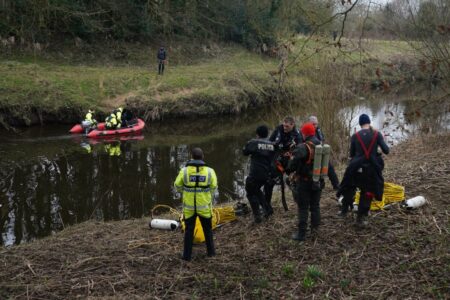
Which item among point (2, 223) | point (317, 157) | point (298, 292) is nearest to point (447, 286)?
point (298, 292)

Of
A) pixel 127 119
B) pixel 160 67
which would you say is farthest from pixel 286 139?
pixel 160 67

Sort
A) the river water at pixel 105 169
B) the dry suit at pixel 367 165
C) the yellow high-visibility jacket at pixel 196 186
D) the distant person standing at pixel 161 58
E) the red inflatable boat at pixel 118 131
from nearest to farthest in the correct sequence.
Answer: the yellow high-visibility jacket at pixel 196 186, the dry suit at pixel 367 165, the river water at pixel 105 169, the red inflatable boat at pixel 118 131, the distant person standing at pixel 161 58

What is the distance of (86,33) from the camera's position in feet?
97.7

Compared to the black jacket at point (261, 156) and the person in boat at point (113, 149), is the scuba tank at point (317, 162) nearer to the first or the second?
the black jacket at point (261, 156)

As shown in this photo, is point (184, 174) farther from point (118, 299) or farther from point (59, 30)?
point (59, 30)

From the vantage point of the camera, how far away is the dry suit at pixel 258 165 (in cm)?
751

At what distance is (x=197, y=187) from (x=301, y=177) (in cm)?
159

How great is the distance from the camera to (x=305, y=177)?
684 cm

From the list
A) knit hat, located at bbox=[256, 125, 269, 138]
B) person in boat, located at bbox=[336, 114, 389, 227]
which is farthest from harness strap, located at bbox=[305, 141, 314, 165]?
knit hat, located at bbox=[256, 125, 269, 138]

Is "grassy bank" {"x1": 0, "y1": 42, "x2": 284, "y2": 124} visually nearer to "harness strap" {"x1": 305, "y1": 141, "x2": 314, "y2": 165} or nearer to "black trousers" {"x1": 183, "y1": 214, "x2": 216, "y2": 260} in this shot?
"black trousers" {"x1": 183, "y1": 214, "x2": 216, "y2": 260}

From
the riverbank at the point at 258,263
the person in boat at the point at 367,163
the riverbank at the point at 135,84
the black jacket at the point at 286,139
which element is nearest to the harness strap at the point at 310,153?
the person in boat at the point at 367,163

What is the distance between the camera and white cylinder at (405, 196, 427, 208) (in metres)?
7.66

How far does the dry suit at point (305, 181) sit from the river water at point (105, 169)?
1.79 meters

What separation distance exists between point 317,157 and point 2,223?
8.55 meters
